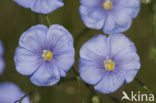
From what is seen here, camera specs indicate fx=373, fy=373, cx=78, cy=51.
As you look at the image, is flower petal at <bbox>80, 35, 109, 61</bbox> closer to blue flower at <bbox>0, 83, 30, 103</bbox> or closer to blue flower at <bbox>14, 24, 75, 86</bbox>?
blue flower at <bbox>14, 24, 75, 86</bbox>

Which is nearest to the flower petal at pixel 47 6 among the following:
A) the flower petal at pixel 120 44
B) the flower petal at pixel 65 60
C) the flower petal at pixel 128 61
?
the flower petal at pixel 65 60

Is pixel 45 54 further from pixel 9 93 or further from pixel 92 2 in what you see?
pixel 9 93

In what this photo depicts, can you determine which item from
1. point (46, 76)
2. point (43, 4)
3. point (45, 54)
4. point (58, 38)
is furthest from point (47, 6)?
point (46, 76)

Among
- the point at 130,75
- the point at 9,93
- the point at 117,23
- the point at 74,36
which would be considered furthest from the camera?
the point at 74,36

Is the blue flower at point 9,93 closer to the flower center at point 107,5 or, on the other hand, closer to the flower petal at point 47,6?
the flower petal at point 47,6

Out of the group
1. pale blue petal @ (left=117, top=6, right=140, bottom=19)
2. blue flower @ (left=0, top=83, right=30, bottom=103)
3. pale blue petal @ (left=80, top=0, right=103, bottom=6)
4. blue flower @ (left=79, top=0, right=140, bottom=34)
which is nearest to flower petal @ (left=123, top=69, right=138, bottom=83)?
blue flower @ (left=79, top=0, right=140, bottom=34)

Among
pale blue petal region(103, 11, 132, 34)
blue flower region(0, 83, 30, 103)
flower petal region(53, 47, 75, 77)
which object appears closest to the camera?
flower petal region(53, 47, 75, 77)

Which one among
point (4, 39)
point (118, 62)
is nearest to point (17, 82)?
point (4, 39)
